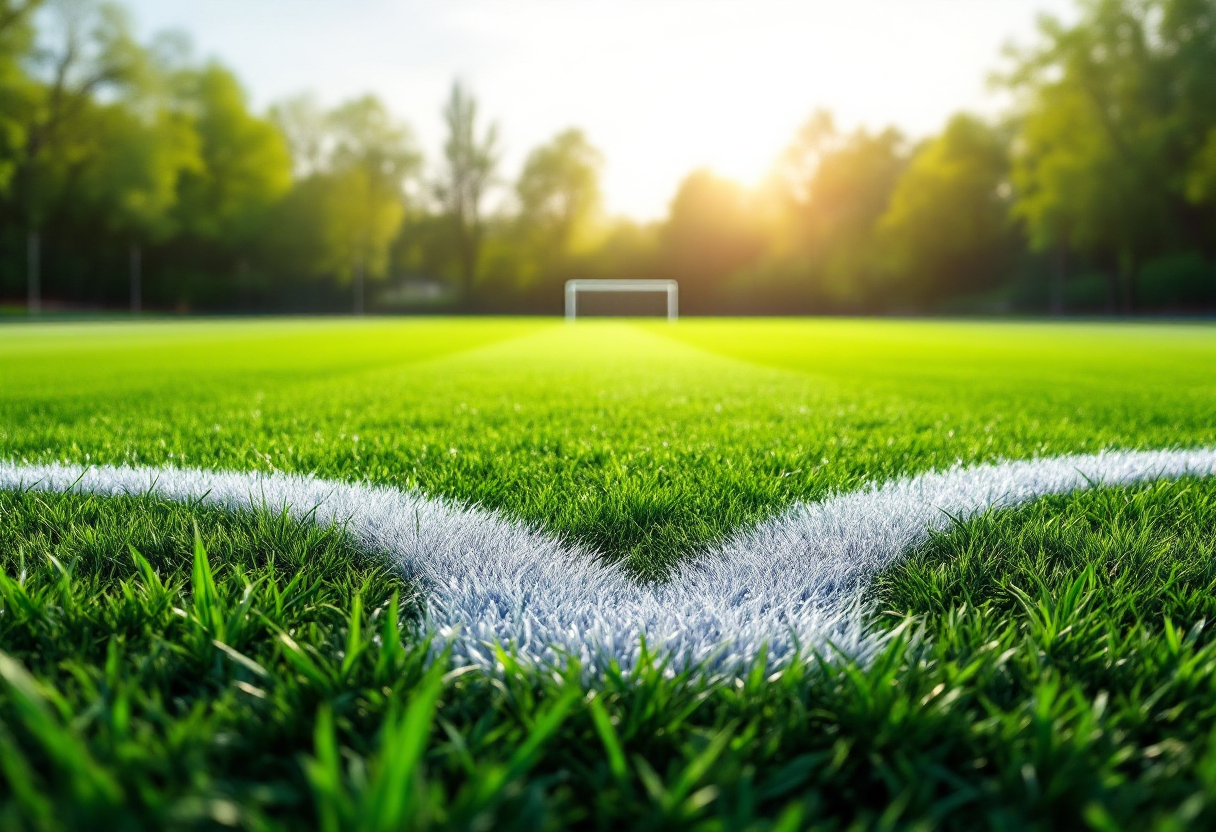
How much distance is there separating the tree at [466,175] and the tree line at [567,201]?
145mm

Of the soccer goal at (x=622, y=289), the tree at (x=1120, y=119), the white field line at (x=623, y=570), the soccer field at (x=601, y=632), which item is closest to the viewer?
the soccer field at (x=601, y=632)

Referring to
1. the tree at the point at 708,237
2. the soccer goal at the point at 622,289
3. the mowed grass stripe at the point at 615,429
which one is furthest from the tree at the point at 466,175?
the mowed grass stripe at the point at 615,429

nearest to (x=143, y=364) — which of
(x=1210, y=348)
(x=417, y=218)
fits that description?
(x=1210, y=348)

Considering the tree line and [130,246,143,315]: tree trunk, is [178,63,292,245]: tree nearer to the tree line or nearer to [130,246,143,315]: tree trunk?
the tree line

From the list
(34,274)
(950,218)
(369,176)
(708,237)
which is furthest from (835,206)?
(34,274)

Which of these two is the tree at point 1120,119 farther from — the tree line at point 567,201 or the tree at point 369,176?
the tree at point 369,176

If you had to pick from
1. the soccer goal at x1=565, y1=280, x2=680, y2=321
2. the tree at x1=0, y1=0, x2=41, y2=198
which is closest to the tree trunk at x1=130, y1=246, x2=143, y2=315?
the tree at x1=0, y1=0, x2=41, y2=198

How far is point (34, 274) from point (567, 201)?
29.9 meters

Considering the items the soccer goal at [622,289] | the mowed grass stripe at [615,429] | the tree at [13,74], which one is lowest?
the mowed grass stripe at [615,429]

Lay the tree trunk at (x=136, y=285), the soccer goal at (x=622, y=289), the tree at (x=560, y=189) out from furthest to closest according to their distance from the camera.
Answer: the tree at (x=560, y=189), the tree trunk at (x=136, y=285), the soccer goal at (x=622, y=289)

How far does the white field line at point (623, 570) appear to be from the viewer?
4.85ft

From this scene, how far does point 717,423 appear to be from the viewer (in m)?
4.25

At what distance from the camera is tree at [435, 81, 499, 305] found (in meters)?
51.3

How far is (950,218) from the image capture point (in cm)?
4534
